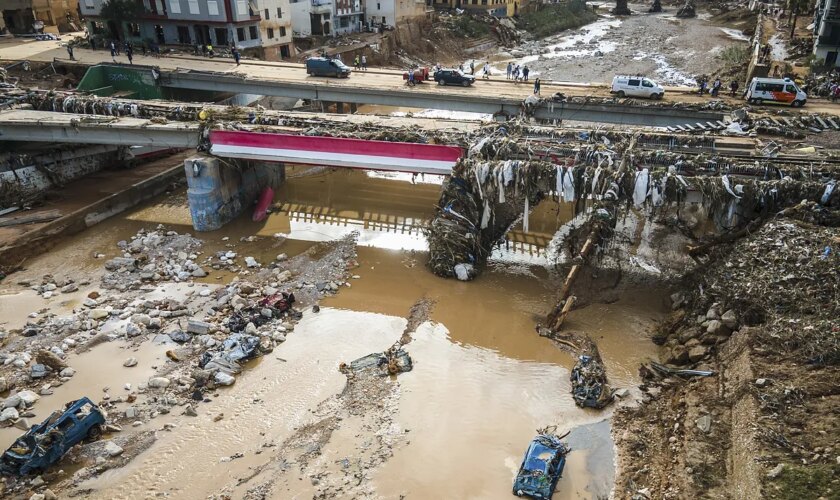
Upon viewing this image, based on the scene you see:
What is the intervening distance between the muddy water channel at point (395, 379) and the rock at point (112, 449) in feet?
1.52

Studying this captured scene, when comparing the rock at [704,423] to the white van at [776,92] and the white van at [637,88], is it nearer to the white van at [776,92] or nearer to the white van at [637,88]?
the white van at [637,88]

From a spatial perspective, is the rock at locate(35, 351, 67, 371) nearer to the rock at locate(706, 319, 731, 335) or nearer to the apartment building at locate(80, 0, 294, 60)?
the rock at locate(706, 319, 731, 335)

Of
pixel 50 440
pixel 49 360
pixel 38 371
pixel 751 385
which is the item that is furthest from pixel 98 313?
pixel 751 385

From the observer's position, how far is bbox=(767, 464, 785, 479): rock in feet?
33.7

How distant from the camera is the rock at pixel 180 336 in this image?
17.5 metres

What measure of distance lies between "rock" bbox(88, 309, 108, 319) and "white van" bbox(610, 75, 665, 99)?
30.8 meters

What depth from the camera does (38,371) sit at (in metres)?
15.8

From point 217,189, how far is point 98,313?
864 centimetres

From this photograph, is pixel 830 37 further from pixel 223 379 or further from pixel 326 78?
pixel 223 379

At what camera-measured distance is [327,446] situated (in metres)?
13.6

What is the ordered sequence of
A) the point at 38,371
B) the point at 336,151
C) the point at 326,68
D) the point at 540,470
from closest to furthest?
1. the point at 540,470
2. the point at 38,371
3. the point at 336,151
4. the point at 326,68

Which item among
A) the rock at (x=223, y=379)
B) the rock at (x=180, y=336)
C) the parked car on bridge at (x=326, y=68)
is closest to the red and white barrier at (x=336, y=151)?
the rock at (x=180, y=336)

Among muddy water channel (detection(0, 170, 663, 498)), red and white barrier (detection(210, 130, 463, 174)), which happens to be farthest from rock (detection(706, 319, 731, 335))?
red and white barrier (detection(210, 130, 463, 174))

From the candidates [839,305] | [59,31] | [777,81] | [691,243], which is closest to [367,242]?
[691,243]
